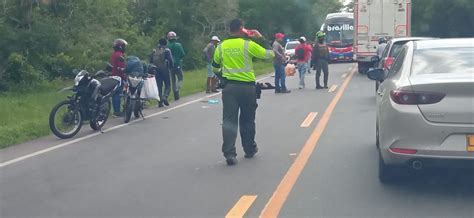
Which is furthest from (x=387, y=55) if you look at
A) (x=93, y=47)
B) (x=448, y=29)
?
(x=448, y=29)

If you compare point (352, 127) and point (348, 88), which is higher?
point (352, 127)

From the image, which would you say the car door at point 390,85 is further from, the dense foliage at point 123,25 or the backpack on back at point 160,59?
the dense foliage at point 123,25

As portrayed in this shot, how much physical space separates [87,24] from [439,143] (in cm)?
1899

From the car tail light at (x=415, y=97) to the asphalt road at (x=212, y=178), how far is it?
0.98 metres

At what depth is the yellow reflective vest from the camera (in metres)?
10.4

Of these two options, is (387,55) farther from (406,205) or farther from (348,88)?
(406,205)

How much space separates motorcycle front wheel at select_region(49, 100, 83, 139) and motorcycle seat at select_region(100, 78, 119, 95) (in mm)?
979

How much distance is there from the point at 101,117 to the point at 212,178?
5347 mm

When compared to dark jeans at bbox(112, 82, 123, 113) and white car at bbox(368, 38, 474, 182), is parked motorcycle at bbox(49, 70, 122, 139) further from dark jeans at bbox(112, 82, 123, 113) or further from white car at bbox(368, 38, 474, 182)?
white car at bbox(368, 38, 474, 182)

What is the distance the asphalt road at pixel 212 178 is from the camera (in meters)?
7.89

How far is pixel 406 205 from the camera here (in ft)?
25.8

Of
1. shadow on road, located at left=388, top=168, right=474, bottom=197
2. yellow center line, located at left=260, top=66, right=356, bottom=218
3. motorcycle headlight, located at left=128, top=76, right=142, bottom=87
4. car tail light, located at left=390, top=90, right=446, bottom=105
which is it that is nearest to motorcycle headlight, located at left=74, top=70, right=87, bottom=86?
motorcycle headlight, located at left=128, top=76, right=142, bottom=87

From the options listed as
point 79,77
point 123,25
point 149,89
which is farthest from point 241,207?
point 123,25

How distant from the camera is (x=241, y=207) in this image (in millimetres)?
7871
